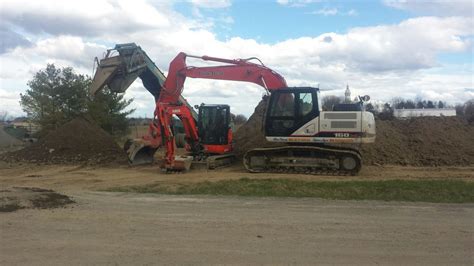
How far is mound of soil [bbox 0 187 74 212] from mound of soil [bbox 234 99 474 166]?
8.49 metres

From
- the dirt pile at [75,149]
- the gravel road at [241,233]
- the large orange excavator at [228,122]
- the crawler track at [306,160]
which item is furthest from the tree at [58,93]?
the gravel road at [241,233]

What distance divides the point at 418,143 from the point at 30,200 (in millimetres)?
15598

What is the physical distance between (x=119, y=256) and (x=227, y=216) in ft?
10.2

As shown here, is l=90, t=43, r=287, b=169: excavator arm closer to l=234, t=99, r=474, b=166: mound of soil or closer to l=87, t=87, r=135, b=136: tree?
l=234, t=99, r=474, b=166: mound of soil

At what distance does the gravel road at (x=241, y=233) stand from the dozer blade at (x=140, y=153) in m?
9.24

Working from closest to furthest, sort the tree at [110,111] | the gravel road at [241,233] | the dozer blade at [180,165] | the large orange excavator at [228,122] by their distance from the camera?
the gravel road at [241,233], the large orange excavator at [228,122], the dozer blade at [180,165], the tree at [110,111]

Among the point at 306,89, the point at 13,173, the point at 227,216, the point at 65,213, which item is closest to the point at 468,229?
the point at 227,216

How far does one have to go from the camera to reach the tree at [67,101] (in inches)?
1369

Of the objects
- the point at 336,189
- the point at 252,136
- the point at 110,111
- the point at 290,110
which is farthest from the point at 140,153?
the point at 110,111

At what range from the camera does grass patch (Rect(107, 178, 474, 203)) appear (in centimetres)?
1210

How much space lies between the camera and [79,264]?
6270 mm

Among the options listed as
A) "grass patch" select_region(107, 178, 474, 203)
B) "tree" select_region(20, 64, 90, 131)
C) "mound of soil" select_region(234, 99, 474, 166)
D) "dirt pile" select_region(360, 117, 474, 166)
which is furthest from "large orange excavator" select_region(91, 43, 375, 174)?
"tree" select_region(20, 64, 90, 131)

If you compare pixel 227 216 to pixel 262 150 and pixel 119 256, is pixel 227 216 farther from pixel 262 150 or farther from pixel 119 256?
pixel 262 150

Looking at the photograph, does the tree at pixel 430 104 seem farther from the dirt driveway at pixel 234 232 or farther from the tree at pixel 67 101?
the dirt driveway at pixel 234 232
